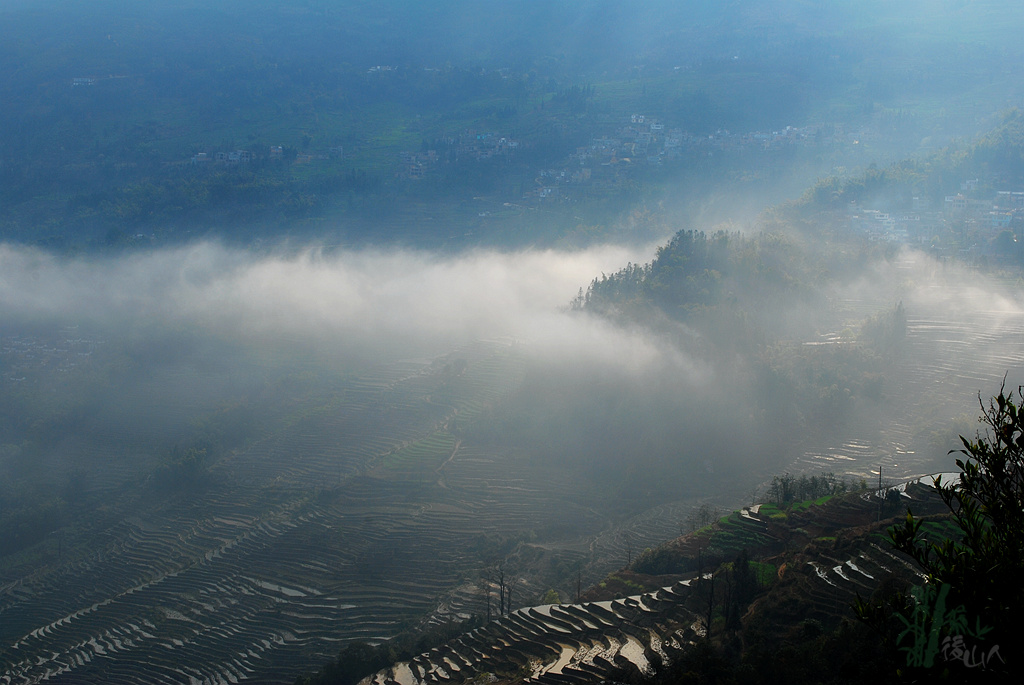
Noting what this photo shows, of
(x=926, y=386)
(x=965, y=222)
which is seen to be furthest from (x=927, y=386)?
(x=965, y=222)

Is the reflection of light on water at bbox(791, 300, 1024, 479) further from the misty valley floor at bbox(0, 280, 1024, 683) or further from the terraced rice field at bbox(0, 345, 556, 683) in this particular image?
the terraced rice field at bbox(0, 345, 556, 683)

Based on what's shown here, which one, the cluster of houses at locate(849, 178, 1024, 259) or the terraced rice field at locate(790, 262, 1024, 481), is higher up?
the cluster of houses at locate(849, 178, 1024, 259)

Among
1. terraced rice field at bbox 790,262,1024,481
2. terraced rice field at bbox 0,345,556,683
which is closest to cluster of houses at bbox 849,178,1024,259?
terraced rice field at bbox 790,262,1024,481

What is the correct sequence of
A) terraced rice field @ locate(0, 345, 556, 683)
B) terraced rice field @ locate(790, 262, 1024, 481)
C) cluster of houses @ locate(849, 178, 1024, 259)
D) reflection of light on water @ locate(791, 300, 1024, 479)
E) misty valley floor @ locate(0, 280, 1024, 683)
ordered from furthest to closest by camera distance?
cluster of houses @ locate(849, 178, 1024, 259) → reflection of light on water @ locate(791, 300, 1024, 479) → terraced rice field @ locate(790, 262, 1024, 481) → misty valley floor @ locate(0, 280, 1024, 683) → terraced rice field @ locate(0, 345, 556, 683)

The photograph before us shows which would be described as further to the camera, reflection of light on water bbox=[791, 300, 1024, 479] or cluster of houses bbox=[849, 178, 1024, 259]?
cluster of houses bbox=[849, 178, 1024, 259]

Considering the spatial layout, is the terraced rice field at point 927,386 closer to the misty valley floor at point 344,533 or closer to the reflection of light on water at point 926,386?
the reflection of light on water at point 926,386

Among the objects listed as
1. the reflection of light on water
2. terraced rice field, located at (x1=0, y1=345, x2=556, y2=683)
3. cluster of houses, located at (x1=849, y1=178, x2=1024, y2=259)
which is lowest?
terraced rice field, located at (x1=0, y1=345, x2=556, y2=683)

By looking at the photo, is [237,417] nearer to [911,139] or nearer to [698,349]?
[698,349]

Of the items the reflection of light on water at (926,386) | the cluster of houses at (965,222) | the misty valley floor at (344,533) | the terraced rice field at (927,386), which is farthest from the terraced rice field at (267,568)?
the cluster of houses at (965,222)

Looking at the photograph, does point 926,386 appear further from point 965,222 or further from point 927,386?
point 965,222
